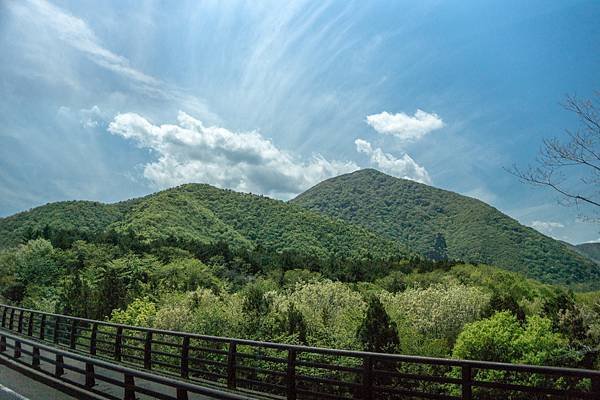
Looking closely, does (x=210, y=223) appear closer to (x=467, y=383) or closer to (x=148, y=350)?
(x=148, y=350)

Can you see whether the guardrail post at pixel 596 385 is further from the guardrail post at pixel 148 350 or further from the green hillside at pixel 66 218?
the green hillside at pixel 66 218

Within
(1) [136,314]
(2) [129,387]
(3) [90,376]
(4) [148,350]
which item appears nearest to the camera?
(2) [129,387]

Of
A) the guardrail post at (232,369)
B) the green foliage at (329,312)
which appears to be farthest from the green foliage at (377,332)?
the guardrail post at (232,369)

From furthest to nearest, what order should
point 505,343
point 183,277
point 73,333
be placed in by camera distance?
point 183,277 < point 505,343 < point 73,333

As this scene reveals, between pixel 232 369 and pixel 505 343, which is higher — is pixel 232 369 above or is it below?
above

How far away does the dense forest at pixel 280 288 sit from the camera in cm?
4041

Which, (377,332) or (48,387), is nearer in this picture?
(48,387)

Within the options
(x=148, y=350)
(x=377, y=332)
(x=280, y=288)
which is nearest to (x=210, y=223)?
(x=280, y=288)

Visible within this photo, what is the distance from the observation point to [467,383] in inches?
227

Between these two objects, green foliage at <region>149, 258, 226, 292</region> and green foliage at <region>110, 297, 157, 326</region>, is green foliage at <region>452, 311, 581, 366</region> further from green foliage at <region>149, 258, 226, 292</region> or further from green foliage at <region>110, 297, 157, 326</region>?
green foliage at <region>149, 258, 226, 292</region>

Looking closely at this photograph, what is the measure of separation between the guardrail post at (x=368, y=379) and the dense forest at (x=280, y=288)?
7999 millimetres

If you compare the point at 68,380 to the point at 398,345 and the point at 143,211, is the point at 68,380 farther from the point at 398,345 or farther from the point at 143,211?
the point at 143,211

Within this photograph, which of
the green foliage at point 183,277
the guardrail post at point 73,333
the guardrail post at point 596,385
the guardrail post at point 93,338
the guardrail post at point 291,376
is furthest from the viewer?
the green foliage at point 183,277

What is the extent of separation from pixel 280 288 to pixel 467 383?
2910 inches
